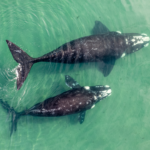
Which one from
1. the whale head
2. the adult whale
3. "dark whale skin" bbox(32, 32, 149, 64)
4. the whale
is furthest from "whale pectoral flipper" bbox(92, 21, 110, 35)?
the whale

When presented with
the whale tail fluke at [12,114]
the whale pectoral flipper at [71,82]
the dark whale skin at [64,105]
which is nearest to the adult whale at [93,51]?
the whale pectoral flipper at [71,82]

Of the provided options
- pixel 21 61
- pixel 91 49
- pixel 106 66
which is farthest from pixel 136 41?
pixel 21 61

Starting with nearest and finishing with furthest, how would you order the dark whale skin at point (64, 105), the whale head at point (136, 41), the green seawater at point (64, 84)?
the dark whale skin at point (64, 105)
the green seawater at point (64, 84)
the whale head at point (136, 41)

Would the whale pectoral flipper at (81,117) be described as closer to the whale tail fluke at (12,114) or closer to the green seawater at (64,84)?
the green seawater at (64,84)

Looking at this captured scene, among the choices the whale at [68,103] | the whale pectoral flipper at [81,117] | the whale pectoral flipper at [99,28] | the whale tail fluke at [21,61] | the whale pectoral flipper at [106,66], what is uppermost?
the whale pectoral flipper at [99,28]

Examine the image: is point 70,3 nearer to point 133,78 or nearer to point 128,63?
point 128,63

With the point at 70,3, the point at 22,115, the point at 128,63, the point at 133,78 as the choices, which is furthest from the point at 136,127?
the point at 70,3
